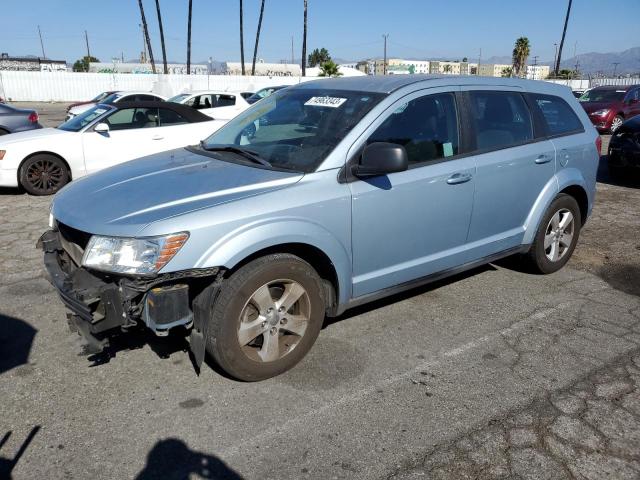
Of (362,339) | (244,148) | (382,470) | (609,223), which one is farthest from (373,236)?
(609,223)

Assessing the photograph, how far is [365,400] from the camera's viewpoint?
3.13m

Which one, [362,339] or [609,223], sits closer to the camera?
[362,339]

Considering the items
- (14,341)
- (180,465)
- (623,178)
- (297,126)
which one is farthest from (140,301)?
(623,178)

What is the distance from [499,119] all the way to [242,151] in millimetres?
2094

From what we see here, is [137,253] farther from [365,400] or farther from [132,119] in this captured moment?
[132,119]

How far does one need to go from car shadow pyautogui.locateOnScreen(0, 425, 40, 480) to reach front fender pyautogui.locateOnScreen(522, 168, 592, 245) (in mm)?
3896

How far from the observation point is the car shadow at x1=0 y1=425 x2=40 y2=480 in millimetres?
2531

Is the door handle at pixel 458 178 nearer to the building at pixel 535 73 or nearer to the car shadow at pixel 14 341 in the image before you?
the car shadow at pixel 14 341

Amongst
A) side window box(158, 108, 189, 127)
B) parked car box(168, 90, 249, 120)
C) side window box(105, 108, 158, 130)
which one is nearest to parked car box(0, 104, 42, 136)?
parked car box(168, 90, 249, 120)

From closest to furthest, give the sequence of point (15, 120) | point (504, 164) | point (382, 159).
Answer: point (382, 159) → point (504, 164) → point (15, 120)

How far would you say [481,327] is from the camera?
4.09 meters

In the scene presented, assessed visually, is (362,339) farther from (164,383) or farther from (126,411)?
(126,411)

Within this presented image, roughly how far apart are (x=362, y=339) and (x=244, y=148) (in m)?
1.62

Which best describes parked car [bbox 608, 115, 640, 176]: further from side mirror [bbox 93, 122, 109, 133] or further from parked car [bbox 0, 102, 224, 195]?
side mirror [bbox 93, 122, 109, 133]
